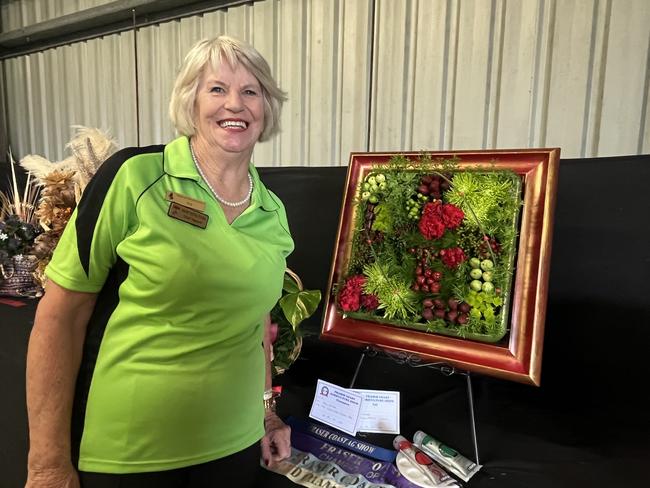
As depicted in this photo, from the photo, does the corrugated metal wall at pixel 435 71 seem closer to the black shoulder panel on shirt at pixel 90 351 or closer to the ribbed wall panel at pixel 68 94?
the ribbed wall panel at pixel 68 94

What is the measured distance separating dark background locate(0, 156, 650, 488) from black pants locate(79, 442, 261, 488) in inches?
3.5

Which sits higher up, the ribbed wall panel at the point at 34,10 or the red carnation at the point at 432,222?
the ribbed wall panel at the point at 34,10

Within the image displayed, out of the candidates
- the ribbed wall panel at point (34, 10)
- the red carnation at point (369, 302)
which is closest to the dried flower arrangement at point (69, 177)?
the red carnation at point (369, 302)

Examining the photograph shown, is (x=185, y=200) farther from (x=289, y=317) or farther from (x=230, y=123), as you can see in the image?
(x=289, y=317)

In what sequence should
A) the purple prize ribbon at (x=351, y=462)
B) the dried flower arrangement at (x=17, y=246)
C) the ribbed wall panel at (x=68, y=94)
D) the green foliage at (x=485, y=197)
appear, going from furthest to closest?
the ribbed wall panel at (x=68, y=94), the dried flower arrangement at (x=17, y=246), the green foliage at (x=485, y=197), the purple prize ribbon at (x=351, y=462)

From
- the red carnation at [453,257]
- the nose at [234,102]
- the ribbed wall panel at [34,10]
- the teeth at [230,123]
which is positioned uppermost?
the ribbed wall panel at [34,10]

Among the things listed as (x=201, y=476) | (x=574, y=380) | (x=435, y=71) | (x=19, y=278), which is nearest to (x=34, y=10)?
(x=19, y=278)

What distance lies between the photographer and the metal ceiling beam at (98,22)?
2.53 metres

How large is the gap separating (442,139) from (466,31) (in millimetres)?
419

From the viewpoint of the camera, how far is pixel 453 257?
1032mm

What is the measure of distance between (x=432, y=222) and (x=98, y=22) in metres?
2.88

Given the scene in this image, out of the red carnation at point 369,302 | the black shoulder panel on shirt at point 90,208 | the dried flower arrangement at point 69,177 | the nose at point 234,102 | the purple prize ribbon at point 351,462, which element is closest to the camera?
the black shoulder panel on shirt at point 90,208

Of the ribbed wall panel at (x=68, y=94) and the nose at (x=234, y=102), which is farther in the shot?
the ribbed wall panel at (x=68, y=94)

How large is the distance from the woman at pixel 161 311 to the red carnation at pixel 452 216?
0.44 metres
